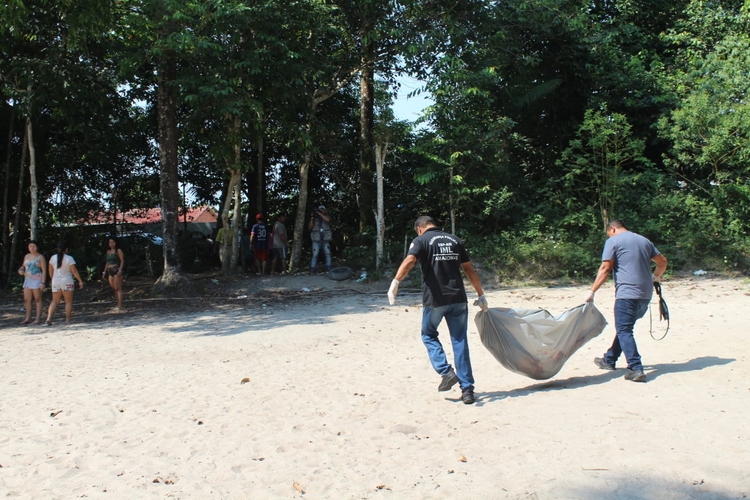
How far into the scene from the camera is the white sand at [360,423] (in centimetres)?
410

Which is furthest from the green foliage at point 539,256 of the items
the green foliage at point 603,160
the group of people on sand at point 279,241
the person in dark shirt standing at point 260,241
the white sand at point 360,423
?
the white sand at point 360,423

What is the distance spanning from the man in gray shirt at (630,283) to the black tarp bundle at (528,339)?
0.48 m

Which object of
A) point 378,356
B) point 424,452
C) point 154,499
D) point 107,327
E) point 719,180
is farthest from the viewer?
point 719,180

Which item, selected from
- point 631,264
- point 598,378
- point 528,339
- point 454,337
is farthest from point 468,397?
point 631,264

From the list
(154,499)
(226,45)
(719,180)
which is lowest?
(154,499)

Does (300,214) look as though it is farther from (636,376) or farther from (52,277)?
(636,376)

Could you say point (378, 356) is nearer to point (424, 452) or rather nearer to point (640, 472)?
point (424, 452)

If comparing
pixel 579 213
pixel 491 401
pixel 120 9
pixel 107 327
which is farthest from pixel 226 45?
pixel 491 401

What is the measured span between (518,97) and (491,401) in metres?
12.7

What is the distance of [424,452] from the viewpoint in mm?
4609

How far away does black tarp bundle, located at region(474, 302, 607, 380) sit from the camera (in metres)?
5.93

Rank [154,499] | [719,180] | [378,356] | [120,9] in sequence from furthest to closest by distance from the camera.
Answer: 1. [719,180]
2. [120,9]
3. [378,356]
4. [154,499]

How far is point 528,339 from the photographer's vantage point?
5.95 metres

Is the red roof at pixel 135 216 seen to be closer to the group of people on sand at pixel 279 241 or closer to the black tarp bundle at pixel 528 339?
the group of people on sand at pixel 279 241
